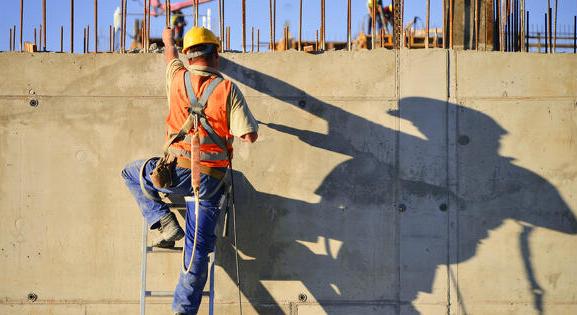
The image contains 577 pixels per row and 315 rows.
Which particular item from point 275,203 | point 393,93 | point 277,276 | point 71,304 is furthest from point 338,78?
point 71,304

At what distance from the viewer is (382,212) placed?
730cm

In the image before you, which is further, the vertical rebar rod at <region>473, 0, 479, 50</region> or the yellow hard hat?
the vertical rebar rod at <region>473, 0, 479, 50</region>

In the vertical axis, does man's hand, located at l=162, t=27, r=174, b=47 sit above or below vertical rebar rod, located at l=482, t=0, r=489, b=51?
below

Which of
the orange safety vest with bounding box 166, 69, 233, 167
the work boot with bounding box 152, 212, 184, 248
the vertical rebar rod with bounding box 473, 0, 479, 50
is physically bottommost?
the work boot with bounding box 152, 212, 184, 248

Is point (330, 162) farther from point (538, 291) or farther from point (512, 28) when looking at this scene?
point (512, 28)

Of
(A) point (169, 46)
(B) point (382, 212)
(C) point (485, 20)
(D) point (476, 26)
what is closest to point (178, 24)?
(C) point (485, 20)

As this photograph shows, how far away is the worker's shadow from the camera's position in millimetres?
7238

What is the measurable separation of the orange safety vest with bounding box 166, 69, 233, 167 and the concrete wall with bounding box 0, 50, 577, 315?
0.68m

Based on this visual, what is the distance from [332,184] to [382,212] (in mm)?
519

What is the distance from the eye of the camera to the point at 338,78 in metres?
7.34

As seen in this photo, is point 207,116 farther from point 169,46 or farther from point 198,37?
point 169,46

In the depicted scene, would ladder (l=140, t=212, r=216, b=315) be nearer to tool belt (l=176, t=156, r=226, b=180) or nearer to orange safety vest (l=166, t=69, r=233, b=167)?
tool belt (l=176, t=156, r=226, b=180)

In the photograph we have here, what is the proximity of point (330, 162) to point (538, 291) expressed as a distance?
2195mm

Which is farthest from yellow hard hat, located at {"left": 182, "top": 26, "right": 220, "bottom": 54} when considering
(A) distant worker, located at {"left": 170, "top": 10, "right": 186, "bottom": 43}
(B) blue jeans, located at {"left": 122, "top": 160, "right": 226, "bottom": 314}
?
(A) distant worker, located at {"left": 170, "top": 10, "right": 186, "bottom": 43}
